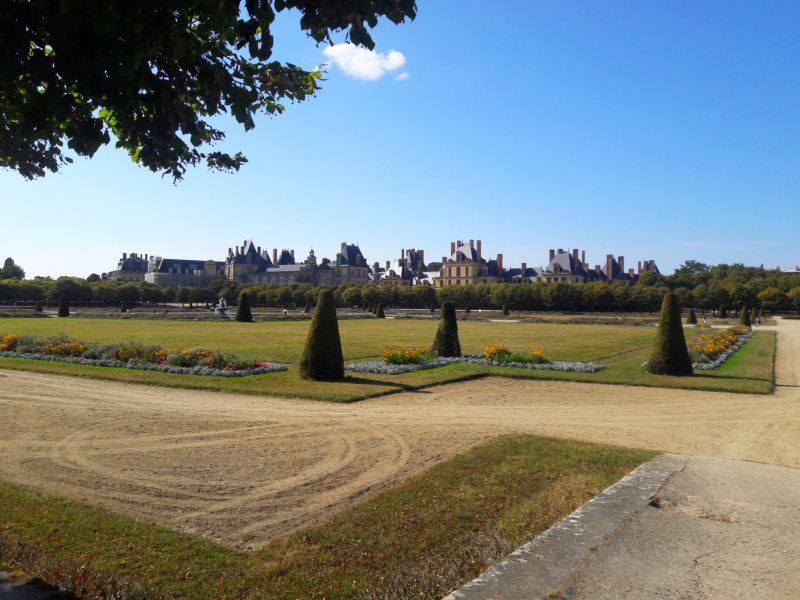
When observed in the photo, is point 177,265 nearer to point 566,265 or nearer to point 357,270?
point 357,270

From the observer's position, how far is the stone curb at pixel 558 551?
118 inches

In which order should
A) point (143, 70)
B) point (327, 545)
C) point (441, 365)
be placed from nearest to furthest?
point (143, 70), point (327, 545), point (441, 365)

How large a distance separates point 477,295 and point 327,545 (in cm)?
6477

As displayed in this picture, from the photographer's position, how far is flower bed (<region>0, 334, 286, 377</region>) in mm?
13766

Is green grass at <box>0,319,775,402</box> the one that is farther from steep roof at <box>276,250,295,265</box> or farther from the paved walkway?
steep roof at <box>276,250,295,265</box>

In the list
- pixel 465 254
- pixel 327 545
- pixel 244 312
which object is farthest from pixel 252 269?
pixel 327 545

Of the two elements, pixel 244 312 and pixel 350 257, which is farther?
pixel 350 257

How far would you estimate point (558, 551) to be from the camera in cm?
353

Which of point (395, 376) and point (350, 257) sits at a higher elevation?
point (350, 257)

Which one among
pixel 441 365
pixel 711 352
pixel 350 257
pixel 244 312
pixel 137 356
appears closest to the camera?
pixel 137 356

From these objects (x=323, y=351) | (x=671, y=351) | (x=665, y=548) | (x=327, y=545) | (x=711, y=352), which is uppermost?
(x=671, y=351)

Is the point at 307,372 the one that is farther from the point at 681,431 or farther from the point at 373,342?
the point at 373,342

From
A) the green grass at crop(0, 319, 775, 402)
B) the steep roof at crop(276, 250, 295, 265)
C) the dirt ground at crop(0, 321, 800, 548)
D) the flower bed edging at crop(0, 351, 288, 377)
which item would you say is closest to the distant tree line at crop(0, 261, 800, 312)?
the green grass at crop(0, 319, 775, 402)

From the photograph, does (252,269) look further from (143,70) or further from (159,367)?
(143,70)
